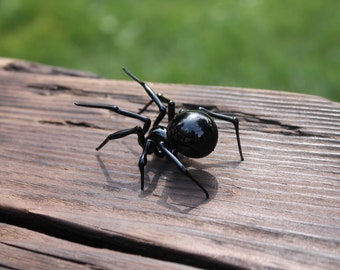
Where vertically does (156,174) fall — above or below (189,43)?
above

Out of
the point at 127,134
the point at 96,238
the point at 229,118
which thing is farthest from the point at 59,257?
the point at 229,118

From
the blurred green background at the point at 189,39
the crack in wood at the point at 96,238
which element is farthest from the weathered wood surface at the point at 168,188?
the blurred green background at the point at 189,39

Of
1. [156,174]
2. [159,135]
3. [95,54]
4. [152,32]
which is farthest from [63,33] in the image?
[156,174]

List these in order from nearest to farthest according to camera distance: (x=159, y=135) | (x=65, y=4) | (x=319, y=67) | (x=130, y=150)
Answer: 1. (x=130, y=150)
2. (x=159, y=135)
3. (x=319, y=67)
4. (x=65, y=4)

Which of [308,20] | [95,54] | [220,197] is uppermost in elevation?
[220,197]

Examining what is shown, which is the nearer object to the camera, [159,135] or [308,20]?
[159,135]

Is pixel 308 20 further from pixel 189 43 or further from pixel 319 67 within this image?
pixel 189 43

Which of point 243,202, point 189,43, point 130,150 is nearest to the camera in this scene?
point 243,202
